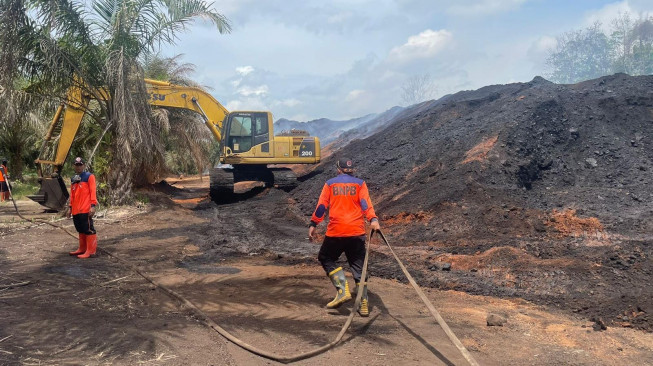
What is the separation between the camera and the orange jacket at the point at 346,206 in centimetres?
546

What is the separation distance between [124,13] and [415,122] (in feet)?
43.9

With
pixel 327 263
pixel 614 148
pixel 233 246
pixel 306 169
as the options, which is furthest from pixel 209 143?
pixel 327 263

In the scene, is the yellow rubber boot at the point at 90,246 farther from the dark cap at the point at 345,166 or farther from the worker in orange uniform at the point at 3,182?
the worker in orange uniform at the point at 3,182

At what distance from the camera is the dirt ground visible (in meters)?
4.05

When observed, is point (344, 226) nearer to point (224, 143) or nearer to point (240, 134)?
point (224, 143)

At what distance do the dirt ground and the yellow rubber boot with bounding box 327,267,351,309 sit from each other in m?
0.12

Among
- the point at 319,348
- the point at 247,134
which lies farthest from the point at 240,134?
the point at 319,348

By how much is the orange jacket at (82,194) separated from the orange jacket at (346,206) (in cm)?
397

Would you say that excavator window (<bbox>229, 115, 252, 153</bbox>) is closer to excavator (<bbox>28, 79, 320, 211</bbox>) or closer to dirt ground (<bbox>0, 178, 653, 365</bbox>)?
excavator (<bbox>28, 79, 320, 211</bbox>)

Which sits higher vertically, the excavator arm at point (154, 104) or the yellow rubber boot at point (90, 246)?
the excavator arm at point (154, 104)

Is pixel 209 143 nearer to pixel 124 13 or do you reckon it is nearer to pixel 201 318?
pixel 124 13

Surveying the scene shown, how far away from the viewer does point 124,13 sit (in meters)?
11.5

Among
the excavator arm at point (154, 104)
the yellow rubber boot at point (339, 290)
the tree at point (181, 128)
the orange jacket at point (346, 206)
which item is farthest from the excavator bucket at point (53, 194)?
the yellow rubber boot at point (339, 290)

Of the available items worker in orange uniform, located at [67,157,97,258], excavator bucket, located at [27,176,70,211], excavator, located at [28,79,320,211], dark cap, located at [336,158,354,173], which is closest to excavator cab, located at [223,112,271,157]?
excavator, located at [28,79,320,211]
